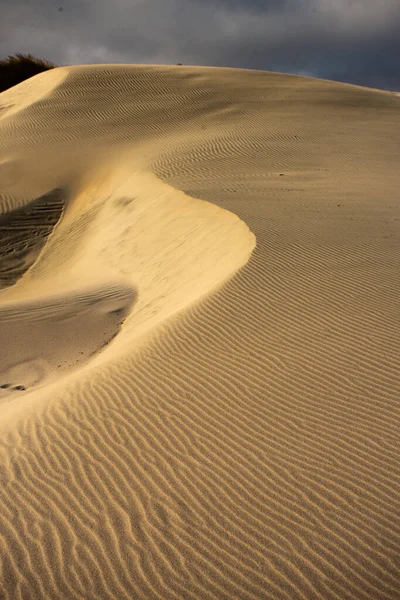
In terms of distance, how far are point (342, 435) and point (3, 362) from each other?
5.14 m

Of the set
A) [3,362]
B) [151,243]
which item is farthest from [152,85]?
[3,362]

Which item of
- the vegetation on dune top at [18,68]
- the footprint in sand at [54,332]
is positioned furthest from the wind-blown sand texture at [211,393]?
the vegetation on dune top at [18,68]

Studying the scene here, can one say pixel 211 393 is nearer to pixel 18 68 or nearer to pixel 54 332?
pixel 54 332

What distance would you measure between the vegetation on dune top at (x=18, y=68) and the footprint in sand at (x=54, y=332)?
87.1ft

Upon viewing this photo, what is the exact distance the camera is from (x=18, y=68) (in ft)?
108

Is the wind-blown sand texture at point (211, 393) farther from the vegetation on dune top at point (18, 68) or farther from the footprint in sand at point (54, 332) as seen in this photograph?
the vegetation on dune top at point (18, 68)

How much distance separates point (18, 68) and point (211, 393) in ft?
106

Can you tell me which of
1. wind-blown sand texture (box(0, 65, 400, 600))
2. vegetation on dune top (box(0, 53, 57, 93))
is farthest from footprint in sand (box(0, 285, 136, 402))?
vegetation on dune top (box(0, 53, 57, 93))

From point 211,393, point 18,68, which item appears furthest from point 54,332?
point 18,68

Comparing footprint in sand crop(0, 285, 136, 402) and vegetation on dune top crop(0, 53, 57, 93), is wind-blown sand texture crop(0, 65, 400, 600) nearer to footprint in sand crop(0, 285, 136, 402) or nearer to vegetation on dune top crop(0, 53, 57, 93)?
footprint in sand crop(0, 285, 136, 402)

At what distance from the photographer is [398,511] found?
12.4ft

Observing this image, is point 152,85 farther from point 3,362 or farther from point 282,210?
point 3,362

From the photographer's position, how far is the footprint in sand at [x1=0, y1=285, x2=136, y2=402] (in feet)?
25.9

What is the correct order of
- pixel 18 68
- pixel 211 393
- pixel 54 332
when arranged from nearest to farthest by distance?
pixel 211 393, pixel 54 332, pixel 18 68
